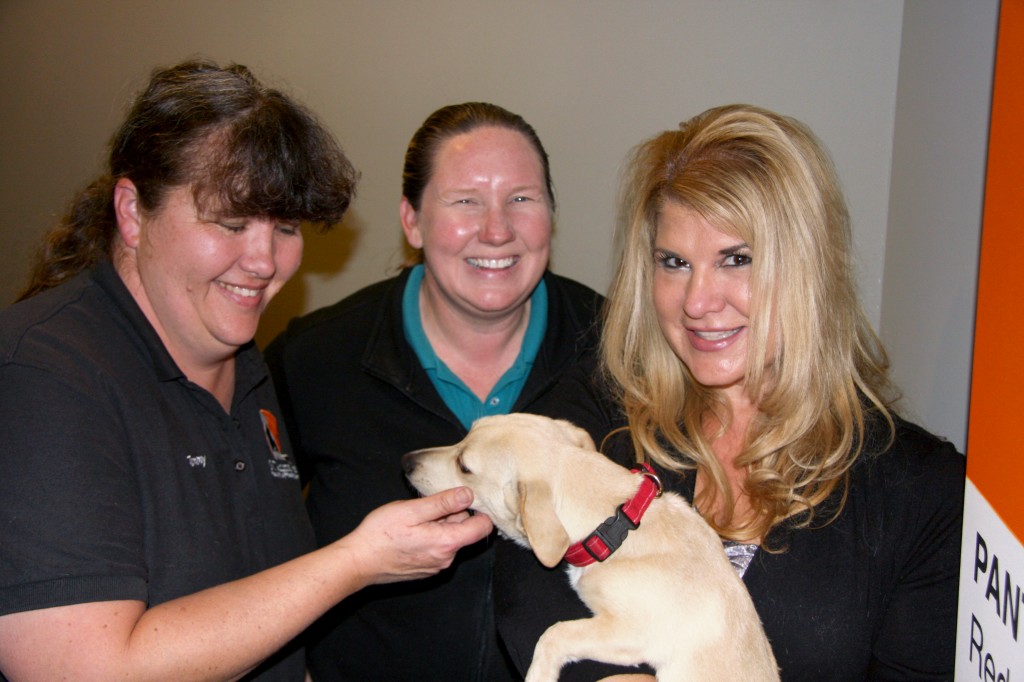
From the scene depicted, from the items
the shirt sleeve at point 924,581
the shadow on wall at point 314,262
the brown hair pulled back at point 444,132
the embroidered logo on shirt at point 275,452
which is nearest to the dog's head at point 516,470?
the embroidered logo on shirt at point 275,452

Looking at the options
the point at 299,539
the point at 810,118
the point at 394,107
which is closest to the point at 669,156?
the point at 299,539

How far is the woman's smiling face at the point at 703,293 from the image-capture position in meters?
1.83

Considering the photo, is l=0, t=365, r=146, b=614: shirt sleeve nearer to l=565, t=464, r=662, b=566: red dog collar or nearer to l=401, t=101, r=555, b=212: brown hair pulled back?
l=565, t=464, r=662, b=566: red dog collar

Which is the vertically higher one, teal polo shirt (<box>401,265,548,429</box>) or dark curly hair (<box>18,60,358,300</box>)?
dark curly hair (<box>18,60,358,300</box>)

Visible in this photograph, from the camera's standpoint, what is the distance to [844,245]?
1939 millimetres

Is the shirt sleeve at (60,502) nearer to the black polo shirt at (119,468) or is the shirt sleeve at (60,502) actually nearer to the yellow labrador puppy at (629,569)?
the black polo shirt at (119,468)

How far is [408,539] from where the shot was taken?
1.86 metres

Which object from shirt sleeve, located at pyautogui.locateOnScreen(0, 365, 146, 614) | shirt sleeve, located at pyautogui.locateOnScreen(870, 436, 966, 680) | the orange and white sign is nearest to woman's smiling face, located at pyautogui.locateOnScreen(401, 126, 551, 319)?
shirt sleeve, located at pyautogui.locateOnScreen(0, 365, 146, 614)

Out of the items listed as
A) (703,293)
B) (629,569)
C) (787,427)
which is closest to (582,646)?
(629,569)

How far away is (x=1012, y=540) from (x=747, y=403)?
85 centimetres

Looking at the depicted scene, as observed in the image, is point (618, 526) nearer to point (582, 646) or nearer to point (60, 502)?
point (582, 646)

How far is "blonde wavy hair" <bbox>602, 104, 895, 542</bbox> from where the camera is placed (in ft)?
5.87

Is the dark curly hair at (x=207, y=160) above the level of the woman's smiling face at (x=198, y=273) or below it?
above

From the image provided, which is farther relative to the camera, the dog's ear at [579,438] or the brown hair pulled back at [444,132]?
the brown hair pulled back at [444,132]
